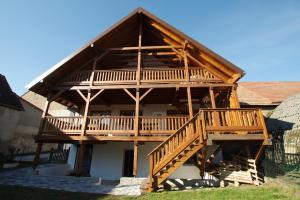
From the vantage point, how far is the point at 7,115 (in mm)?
18125

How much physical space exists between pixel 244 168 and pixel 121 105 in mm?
9397

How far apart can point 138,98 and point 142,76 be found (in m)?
1.69

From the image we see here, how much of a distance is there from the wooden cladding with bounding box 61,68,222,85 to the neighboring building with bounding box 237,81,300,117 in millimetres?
5403

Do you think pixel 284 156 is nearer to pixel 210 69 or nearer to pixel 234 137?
pixel 234 137

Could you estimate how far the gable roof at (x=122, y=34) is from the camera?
11492mm

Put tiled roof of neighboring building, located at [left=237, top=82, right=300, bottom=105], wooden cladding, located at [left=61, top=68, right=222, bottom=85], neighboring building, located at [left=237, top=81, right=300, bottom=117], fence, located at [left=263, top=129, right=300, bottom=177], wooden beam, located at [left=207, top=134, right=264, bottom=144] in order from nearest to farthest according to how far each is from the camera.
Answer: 1. fence, located at [left=263, top=129, right=300, bottom=177]
2. wooden beam, located at [left=207, top=134, right=264, bottom=144]
3. wooden cladding, located at [left=61, top=68, right=222, bottom=85]
4. neighboring building, located at [left=237, top=81, right=300, bottom=117]
5. tiled roof of neighboring building, located at [left=237, top=82, right=300, bottom=105]

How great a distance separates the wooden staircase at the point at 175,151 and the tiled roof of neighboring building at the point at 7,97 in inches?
653

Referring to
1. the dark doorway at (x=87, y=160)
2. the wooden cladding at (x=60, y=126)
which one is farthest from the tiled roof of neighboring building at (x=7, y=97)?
the dark doorway at (x=87, y=160)

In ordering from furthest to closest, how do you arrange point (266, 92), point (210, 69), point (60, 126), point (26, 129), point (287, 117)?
point (26, 129), point (266, 92), point (210, 69), point (60, 126), point (287, 117)

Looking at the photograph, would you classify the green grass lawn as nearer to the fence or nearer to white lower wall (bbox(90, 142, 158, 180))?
the fence

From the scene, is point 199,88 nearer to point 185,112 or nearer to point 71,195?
point 185,112

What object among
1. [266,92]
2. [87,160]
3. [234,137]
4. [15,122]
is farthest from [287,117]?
[15,122]

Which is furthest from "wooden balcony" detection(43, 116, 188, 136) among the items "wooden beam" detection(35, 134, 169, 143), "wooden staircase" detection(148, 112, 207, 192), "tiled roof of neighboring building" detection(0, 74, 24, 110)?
"tiled roof of neighboring building" detection(0, 74, 24, 110)

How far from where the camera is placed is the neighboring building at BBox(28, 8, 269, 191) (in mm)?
10844
